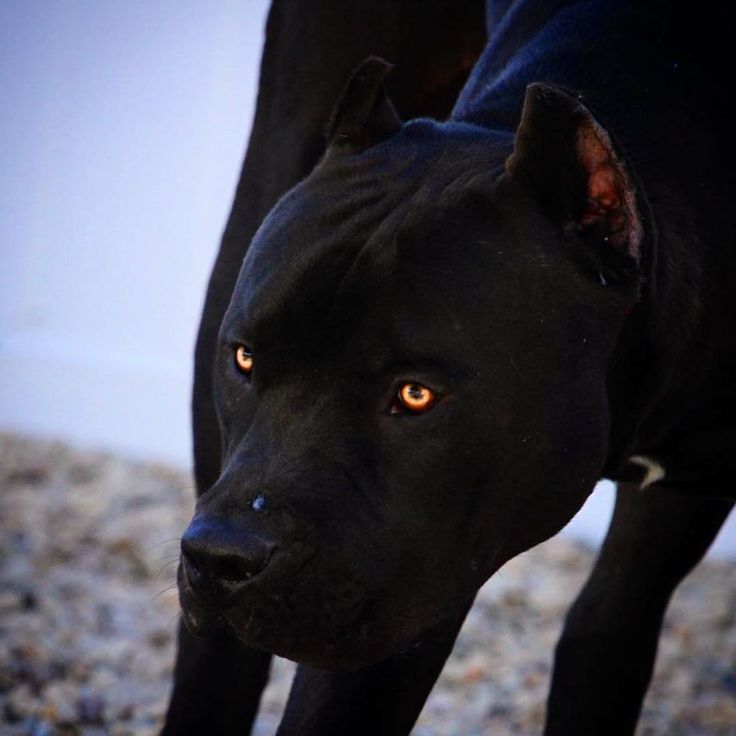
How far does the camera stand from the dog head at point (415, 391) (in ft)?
7.02

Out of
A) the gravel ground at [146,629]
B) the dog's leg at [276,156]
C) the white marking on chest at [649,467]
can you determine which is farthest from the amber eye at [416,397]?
the gravel ground at [146,629]

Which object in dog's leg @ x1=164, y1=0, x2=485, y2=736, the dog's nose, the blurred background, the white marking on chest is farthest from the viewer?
the blurred background

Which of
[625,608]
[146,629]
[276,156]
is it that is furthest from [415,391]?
[146,629]

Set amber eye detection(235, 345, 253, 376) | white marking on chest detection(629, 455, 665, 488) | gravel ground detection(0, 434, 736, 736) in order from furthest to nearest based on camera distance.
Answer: gravel ground detection(0, 434, 736, 736)
white marking on chest detection(629, 455, 665, 488)
amber eye detection(235, 345, 253, 376)

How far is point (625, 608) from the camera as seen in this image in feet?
10.8

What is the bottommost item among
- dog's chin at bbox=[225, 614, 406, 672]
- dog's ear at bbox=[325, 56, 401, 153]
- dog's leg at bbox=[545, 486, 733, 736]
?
dog's leg at bbox=[545, 486, 733, 736]

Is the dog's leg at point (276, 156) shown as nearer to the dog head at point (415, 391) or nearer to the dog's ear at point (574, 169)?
the dog head at point (415, 391)

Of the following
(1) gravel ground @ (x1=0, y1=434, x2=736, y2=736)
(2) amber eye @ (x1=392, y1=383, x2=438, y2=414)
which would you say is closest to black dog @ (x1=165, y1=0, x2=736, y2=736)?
(2) amber eye @ (x1=392, y1=383, x2=438, y2=414)

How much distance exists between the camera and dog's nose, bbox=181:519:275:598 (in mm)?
2082

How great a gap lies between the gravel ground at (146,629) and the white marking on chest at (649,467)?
1609 mm

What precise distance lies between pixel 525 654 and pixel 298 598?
107 inches

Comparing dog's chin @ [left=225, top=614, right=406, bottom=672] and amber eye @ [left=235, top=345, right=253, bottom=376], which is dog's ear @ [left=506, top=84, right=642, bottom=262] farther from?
dog's chin @ [left=225, top=614, right=406, bottom=672]

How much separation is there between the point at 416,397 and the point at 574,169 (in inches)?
18.0

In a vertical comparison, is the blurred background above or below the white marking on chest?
below
